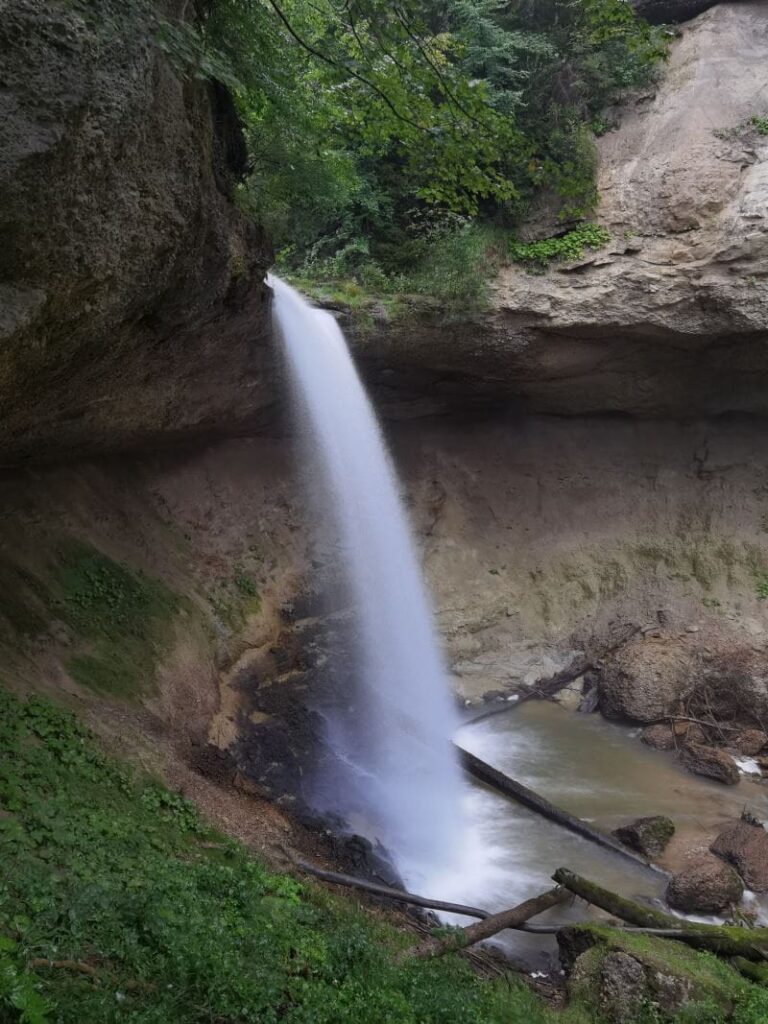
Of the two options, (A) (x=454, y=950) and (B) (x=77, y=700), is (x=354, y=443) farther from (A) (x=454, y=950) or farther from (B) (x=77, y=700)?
(A) (x=454, y=950)

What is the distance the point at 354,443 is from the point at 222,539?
2.59 meters

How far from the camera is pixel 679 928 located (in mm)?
5504

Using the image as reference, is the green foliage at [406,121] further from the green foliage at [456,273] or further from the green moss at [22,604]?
the green moss at [22,604]

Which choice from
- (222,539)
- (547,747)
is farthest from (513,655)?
(222,539)

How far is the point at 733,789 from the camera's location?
859cm

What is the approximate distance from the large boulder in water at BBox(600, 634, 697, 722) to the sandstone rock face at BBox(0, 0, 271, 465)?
7.43 meters

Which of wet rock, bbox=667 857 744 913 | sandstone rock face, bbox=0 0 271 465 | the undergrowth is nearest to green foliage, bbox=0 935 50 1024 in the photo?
the undergrowth

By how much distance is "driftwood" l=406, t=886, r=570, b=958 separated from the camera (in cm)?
484

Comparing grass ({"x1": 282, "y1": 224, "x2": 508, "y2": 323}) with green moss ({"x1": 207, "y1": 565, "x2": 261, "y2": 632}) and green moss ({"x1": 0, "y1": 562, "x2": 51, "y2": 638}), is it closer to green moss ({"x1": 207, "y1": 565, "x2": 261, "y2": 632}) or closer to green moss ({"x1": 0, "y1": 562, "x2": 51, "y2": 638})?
green moss ({"x1": 207, "y1": 565, "x2": 261, "y2": 632})

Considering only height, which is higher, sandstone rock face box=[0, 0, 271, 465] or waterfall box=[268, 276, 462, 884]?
sandstone rock face box=[0, 0, 271, 465]

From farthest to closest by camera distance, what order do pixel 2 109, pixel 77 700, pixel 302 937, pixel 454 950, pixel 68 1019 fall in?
pixel 77 700
pixel 454 950
pixel 302 937
pixel 2 109
pixel 68 1019

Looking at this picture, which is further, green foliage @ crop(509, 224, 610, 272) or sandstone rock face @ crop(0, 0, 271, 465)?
green foliage @ crop(509, 224, 610, 272)

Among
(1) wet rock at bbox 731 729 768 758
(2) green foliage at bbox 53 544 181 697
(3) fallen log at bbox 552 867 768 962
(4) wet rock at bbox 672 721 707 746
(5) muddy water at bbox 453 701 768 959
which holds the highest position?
(2) green foliage at bbox 53 544 181 697

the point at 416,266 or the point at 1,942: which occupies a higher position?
the point at 416,266
